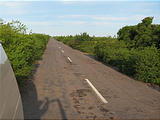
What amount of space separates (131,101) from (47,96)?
316 centimetres

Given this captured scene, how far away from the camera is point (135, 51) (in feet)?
38.8

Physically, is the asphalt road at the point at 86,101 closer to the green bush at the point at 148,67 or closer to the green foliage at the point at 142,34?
the green bush at the point at 148,67

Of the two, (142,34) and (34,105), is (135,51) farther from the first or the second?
(142,34)

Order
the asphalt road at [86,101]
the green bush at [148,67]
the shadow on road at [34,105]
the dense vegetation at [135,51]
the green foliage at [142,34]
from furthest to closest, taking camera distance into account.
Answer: the green foliage at [142,34] → the dense vegetation at [135,51] → the green bush at [148,67] → the asphalt road at [86,101] → the shadow on road at [34,105]

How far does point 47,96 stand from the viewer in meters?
6.52

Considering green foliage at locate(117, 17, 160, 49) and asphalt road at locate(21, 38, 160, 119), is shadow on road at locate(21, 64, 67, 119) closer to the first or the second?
asphalt road at locate(21, 38, 160, 119)

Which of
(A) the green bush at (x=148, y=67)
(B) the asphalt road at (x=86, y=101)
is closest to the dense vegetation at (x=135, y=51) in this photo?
(A) the green bush at (x=148, y=67)

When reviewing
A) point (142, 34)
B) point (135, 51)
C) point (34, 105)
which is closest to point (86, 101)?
point (34, 105)

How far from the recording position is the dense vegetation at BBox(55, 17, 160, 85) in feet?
32.0

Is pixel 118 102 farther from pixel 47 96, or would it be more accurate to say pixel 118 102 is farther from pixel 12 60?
pixel 12 60

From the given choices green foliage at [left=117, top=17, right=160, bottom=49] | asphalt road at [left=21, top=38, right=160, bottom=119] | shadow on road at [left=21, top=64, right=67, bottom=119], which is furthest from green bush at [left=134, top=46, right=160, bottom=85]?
green foliage at [left=117, top=17, right=160, bottom=49]

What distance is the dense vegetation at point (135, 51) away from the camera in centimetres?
976

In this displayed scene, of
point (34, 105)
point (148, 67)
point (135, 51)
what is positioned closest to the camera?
→ point (34, 105)

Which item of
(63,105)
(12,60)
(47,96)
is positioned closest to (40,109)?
(63,105)
